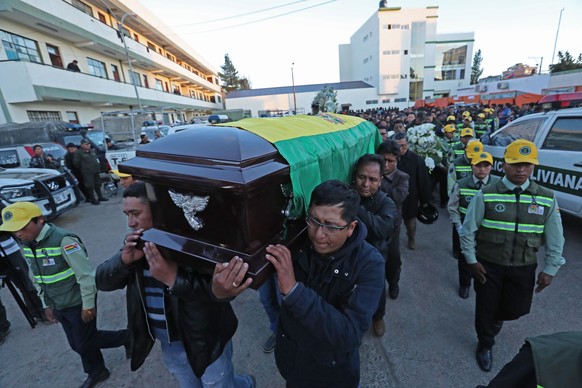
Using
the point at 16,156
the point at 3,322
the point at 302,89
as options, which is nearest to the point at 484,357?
the point at 3,322

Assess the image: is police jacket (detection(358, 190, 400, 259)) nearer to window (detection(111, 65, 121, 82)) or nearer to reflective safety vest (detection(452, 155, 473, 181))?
reflective safety vest (detection(452, 155, 473, 181))

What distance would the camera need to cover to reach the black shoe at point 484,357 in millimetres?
1956

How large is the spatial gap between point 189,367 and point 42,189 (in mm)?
5143

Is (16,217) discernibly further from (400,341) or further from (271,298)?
(400,341)

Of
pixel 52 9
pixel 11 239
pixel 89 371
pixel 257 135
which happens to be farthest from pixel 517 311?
pixel 52 9

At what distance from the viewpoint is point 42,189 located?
15.6ft

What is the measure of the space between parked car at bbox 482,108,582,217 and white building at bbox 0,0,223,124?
587 inches

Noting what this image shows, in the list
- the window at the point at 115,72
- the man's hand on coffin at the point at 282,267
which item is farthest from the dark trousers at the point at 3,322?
the window at the point at 115,72

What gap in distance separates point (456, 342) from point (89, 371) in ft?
9.55

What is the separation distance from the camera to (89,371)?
2021mm

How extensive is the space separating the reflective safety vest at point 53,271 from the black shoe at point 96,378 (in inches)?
25.2

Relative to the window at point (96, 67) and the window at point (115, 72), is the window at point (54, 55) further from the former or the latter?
the window at point (115, 72)

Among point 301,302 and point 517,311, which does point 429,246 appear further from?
point 301,302

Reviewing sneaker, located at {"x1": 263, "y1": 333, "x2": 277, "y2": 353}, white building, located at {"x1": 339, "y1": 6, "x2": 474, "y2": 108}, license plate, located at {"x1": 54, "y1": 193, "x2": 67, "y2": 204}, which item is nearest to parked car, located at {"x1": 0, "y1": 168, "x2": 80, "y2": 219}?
license plate, located at {"x1": 54, "y1": 193, "x2": 67, "y2": 204}
